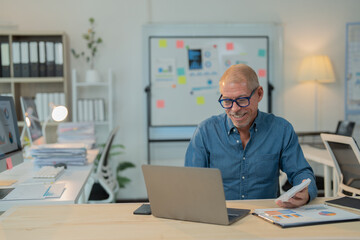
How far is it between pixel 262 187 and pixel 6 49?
11.2 feet

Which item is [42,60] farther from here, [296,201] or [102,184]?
[296,201]

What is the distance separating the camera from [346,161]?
2756mm

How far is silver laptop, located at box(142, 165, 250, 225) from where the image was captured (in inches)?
52.5

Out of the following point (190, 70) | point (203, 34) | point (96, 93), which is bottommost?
point (96, 93)

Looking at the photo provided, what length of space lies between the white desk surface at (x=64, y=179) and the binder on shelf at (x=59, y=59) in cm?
150

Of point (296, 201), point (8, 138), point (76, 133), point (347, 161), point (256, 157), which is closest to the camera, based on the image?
point (296, 201)

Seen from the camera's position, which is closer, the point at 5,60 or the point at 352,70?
the point at 5,60

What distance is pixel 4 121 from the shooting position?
216 centimetres

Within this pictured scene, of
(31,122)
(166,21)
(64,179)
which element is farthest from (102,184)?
(166,21)

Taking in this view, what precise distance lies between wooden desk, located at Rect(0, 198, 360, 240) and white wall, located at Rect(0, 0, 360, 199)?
127 inches

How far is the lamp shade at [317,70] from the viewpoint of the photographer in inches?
180

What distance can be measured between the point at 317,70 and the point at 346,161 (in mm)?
2055

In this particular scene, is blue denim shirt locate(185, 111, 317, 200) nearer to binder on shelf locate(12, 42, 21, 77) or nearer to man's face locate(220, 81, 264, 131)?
man's face locate(220, 81, 264, 131)

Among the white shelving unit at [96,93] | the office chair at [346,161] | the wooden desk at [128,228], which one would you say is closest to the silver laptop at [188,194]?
the wooden desk at [128,228]
